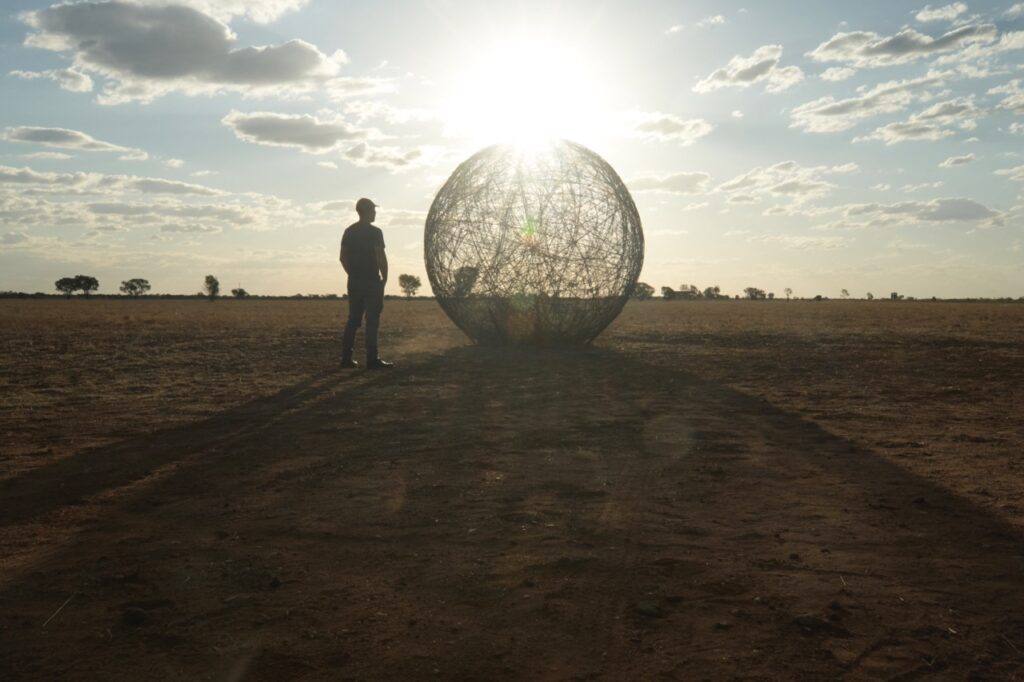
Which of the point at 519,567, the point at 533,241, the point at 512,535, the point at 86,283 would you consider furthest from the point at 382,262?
the point at 86,283

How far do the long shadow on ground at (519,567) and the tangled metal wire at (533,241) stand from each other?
6931 mm

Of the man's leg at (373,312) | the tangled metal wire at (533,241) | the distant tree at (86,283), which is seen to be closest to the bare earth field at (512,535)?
the man's leg at (373,312)

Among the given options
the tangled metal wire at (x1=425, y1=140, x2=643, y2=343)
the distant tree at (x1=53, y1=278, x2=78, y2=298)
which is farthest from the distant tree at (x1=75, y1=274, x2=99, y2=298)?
the tangled metal wire at (x1=425, y1=140, x2=643, y2=343)

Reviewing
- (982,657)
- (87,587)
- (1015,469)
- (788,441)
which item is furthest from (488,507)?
(1015,469)

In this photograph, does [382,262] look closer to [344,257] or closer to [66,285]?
[344,257]

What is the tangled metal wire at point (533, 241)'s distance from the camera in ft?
44.3

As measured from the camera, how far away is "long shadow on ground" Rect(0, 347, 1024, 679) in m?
3.11

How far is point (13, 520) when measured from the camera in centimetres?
483

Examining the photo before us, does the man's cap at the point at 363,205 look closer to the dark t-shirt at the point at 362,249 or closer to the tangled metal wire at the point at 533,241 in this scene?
the dark t-shirt at the point at 362,249

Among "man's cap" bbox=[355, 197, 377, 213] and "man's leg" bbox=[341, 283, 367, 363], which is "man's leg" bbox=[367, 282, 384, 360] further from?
"man's cap" bbox=[355, 197, 377, 213]

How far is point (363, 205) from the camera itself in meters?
12.4

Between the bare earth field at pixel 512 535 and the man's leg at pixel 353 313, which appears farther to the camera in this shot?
the man's leg at pixel 353 313

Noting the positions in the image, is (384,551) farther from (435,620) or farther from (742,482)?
(742,482)

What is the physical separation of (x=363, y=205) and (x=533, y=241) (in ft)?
8.98
